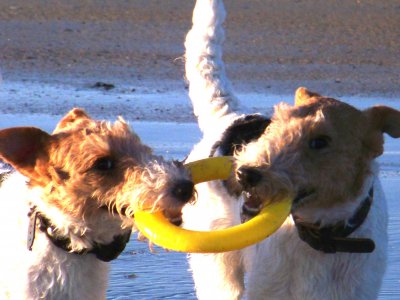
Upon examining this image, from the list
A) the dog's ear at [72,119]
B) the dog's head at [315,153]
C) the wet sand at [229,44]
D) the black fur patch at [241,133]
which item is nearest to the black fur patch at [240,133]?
the black fur patch at [241,133]

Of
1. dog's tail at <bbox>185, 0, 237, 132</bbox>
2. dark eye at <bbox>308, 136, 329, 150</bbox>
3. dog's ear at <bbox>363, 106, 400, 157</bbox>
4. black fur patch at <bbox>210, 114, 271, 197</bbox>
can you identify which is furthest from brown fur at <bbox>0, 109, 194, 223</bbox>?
dog's tail at <bbox>185, 0, 237, 132</bbox>

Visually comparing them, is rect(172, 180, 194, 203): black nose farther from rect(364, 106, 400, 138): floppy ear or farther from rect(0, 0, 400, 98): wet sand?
rect(0, 0, 400, 98): wet sand

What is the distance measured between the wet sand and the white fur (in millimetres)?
8301

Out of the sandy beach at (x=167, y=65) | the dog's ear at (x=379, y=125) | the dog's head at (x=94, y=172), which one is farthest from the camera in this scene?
the sandy beach at (x=167, y=65)

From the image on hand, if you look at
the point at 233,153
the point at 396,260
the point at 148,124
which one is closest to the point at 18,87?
the point at 148,124

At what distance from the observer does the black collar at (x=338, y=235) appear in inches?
241

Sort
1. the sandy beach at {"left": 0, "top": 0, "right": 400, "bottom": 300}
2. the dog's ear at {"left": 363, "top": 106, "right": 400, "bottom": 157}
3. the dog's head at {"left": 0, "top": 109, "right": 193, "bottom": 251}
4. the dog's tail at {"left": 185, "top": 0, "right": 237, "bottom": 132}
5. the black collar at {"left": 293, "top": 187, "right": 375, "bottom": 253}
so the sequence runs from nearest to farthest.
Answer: the dog's head at {"left": 0, "top": 109, "right": 193, "bottom": 251} → the black collar at {"left": 293, "top": 187, "right": 375, "bottom": 253} → the dog's ear at {"left": 363, "top": 106, "right": 400, "bottom": 157} → the dog's tail at {"left": 185, "top": 0, "right": 237, "bottom": 132} → the sandy beach at {"left": 0, "top": 0, "right": 400, "bottom": 300}

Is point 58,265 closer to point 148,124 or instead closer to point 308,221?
point 308,221

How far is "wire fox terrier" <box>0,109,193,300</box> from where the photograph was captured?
5.89 meters

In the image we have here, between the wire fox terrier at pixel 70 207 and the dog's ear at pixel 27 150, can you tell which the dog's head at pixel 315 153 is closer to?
the wire fox terrier at pixel 70 207

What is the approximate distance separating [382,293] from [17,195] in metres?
2.57

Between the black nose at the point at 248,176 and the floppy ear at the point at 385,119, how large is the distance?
2.78ft

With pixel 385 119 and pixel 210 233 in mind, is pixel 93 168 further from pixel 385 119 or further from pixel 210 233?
pixel 385 119

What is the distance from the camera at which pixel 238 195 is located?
6316 mm
